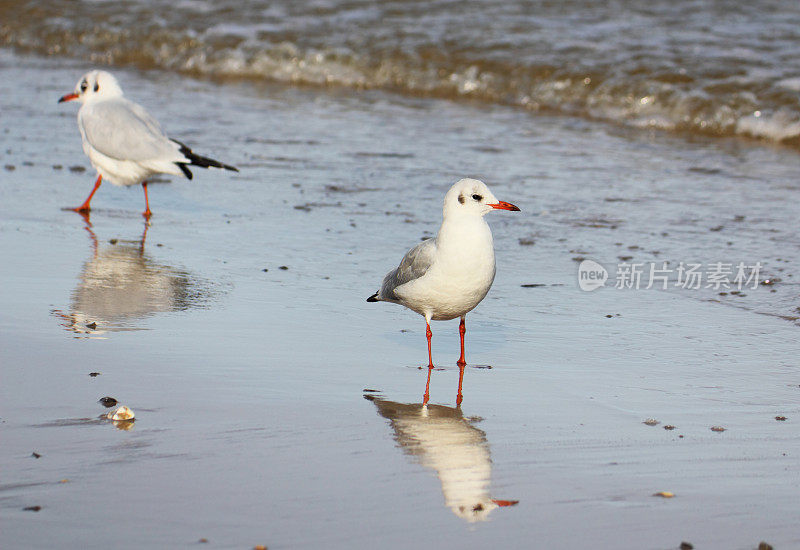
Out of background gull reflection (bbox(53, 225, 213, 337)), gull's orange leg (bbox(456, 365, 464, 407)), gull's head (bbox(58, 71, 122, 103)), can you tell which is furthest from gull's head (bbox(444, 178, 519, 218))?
gull's head (bbox(58, 71, 122, 103))

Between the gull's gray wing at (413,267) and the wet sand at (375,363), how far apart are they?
0.24 metres

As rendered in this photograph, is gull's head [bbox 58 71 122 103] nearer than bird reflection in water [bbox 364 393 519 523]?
No

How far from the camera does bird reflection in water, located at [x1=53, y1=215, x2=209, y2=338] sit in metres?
4.92

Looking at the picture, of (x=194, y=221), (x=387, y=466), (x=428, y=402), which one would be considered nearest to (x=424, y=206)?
(x=194, y=221)

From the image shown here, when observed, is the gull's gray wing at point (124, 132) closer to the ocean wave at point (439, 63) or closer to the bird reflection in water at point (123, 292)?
the bird reflection in water at point (123, 292)

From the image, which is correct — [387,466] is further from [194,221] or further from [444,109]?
[444,109]

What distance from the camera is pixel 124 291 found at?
548 centimetres

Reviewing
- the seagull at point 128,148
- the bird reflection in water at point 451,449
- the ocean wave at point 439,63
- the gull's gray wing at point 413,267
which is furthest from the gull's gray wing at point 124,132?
the ocean wave at point 439,63

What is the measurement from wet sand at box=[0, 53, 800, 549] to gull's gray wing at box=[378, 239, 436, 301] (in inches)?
9.5

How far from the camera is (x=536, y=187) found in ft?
25.9

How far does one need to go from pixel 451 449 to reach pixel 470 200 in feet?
3.99

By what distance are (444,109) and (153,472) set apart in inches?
344

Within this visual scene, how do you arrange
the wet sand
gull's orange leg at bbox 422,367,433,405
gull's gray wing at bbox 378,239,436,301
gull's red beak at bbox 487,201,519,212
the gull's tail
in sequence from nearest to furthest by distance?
the wet sand, gull's orange leg at bbox 422,367,433,405, gull's red beak at bbox 487,201,519,212, gull's gray wing at bbox 378,239,436,301, the gull's tail

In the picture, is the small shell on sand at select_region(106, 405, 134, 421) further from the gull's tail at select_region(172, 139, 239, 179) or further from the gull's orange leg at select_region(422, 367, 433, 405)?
the gull's tail at select_region(172, 139, 239, 179)
